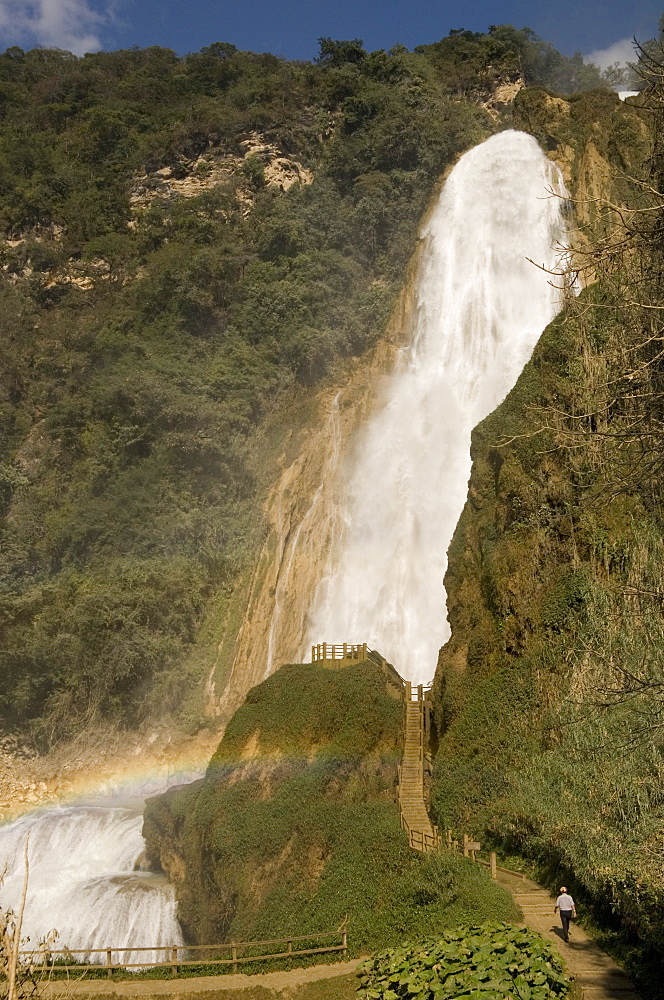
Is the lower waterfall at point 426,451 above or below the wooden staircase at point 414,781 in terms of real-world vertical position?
above

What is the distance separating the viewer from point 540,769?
58.6ft

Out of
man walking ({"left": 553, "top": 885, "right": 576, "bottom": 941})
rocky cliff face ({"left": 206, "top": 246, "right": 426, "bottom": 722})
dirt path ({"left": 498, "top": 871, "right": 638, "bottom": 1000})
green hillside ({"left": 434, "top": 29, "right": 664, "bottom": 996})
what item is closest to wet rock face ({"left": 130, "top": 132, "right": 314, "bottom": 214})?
rocky cliff face ({"left": 206, "top": 246, "right": 426, "bottom": 722})

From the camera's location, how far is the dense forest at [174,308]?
40.8m

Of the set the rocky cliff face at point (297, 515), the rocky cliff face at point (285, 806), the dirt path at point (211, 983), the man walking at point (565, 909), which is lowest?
the dirt path at point (211, 983)

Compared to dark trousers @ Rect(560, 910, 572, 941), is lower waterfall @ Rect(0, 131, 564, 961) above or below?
above

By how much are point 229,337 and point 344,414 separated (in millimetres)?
9945

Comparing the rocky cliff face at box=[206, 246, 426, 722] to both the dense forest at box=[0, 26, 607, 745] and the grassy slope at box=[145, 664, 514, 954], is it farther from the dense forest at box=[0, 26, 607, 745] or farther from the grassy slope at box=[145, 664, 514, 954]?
the grassy slope at box=[145, 664, 514, 954]

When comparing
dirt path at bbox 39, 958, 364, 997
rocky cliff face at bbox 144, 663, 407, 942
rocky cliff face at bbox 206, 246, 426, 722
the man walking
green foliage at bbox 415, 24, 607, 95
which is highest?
green foliage at bbox 415, 24, 607, 95

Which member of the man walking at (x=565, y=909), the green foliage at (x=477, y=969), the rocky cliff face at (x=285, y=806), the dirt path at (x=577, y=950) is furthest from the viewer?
the rocky cliff face at (x=285, y=806)

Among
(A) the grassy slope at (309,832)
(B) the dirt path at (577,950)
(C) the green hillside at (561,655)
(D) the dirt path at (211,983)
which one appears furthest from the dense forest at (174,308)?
(B) the dirt path at (577,950)

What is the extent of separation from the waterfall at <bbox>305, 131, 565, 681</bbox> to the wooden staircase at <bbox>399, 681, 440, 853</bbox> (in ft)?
26.5

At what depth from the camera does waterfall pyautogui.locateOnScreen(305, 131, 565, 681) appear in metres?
34.9

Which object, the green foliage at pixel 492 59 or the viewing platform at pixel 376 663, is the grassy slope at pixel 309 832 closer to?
the viewing platform at pixel 376 663

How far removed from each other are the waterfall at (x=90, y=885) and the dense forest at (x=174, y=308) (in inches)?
315
